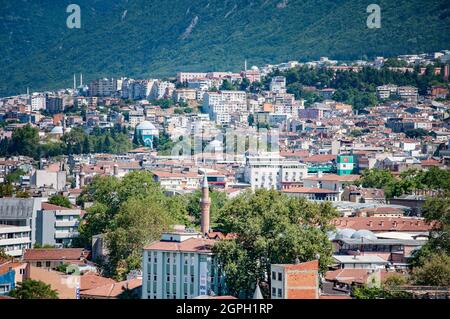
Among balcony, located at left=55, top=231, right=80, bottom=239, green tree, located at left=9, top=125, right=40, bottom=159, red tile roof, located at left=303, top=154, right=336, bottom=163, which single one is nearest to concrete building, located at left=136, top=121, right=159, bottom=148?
green tree, located at left=9, top=125, right=40, bottom=159

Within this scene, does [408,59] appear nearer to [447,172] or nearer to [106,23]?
[106,23]

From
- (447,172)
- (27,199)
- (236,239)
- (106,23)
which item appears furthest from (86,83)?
(236,239)

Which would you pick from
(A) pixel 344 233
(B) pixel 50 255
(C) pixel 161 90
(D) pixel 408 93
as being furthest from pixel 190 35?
(A) pixel 344 233

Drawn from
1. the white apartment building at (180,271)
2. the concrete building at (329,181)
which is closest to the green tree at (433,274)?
the white apartment building at (180,271)

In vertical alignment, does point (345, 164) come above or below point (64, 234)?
above

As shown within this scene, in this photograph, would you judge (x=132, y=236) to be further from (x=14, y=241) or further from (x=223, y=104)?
(x=223, y=104)

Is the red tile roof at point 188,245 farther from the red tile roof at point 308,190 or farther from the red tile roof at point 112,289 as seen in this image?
the red tile roof at point 308,190

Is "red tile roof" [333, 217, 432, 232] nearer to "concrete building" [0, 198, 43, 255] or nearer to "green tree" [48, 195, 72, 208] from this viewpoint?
"concrete building" [0, 198, 43, 255]

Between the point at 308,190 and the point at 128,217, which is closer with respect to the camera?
the point at 128,217
